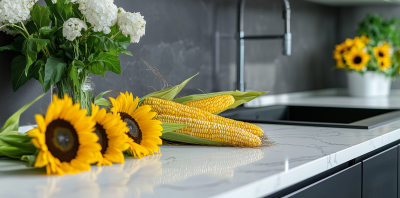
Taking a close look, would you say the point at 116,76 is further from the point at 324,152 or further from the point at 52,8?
the point at 324,152

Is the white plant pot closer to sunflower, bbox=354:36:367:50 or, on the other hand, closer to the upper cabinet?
sunflower, bbox=354:36:367:50

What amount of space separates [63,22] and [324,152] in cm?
59

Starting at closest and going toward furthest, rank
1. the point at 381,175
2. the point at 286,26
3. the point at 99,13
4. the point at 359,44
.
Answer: the point at 99,13 → the point at 381,175 → the point at 286,26 → the point at 359,44

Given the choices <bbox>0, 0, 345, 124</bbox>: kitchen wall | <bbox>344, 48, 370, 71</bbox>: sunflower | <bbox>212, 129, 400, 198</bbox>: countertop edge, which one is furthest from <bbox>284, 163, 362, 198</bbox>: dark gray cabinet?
<bbox>344, 48, 370, 71</bbox>: sunflower

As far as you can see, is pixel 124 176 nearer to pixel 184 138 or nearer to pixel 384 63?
pixel 184 138

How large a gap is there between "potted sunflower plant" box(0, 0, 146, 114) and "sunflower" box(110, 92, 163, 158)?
11 cm

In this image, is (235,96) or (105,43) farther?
(235,96)

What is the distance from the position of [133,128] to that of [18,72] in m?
0.35

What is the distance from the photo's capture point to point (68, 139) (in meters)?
0.63

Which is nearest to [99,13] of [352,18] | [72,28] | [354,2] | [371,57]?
[72,28]

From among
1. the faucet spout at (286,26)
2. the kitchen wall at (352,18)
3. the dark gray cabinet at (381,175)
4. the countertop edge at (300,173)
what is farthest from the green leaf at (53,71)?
the kitchen wall at (352,18)

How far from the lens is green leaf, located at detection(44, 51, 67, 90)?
2.71ft

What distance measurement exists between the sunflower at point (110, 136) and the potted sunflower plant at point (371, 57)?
2116mm

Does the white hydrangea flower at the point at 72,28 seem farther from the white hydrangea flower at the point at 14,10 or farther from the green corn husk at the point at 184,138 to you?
the green corn husk at the point at 184,138
